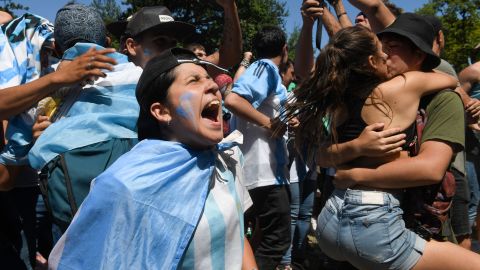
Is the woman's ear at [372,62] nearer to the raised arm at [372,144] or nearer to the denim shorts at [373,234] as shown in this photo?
the raised arm at [372,144]

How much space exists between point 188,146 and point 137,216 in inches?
15.6

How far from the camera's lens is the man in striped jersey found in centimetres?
393

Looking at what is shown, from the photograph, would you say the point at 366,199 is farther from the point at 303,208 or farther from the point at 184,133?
the point at 303,208

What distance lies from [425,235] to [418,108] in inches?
25.6

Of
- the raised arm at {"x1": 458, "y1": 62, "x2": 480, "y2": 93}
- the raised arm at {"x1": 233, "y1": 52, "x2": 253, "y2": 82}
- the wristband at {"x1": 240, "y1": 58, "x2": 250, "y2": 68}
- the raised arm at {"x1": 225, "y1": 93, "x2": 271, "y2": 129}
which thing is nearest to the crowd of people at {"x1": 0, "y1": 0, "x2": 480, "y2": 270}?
the raised arm at {"x1": 225, "y1": 93, "x2": 271, "y2": 129}

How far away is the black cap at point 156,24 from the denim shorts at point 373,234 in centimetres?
126

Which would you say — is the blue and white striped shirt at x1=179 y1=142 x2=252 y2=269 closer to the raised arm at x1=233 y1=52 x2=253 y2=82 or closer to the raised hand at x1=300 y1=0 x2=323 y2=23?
the raised hand at x1=300 y1=0 x2=323 y2=23

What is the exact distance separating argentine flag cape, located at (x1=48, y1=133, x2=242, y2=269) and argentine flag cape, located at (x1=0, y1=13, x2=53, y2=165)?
0.80m

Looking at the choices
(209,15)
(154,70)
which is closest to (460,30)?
(209,15)

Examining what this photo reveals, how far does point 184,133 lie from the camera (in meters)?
1.93

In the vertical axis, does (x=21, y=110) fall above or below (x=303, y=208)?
above

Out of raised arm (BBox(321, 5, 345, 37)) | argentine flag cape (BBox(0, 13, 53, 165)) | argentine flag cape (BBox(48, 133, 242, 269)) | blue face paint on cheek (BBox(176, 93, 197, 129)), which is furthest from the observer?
raised arm (BBox(321, 5, 345, 37))

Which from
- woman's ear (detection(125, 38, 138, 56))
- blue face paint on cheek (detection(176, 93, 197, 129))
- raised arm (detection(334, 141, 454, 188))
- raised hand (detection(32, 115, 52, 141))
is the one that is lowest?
raised arm (detection(334, 141, 454, 188))

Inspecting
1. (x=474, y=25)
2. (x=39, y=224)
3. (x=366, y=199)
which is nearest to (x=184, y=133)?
(x=366, y=199)
